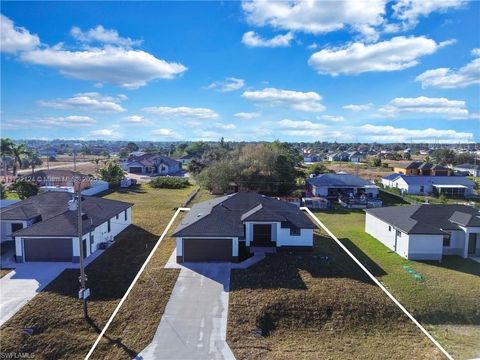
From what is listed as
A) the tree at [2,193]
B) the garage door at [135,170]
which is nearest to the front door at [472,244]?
the tree at [2,193]

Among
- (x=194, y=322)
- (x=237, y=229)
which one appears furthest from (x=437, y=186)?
(x=194, y=322)

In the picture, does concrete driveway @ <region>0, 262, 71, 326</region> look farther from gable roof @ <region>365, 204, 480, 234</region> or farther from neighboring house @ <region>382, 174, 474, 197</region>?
neighboring house @ <region>382, 174, 474, 197</region>

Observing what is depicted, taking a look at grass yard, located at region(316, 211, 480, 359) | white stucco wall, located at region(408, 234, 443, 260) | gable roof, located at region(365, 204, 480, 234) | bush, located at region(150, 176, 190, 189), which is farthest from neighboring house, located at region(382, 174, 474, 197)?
bush, located at region(150, 176, 190, 189)

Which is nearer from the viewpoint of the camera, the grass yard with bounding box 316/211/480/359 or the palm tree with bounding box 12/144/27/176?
the grass yard with bounding box 316/211/480/359

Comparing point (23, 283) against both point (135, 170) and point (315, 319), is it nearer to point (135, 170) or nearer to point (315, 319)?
point (315, 319)

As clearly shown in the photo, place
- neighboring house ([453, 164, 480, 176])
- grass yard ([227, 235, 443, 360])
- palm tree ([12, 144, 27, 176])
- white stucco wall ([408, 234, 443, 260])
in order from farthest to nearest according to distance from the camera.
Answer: neighboring house ([453, 164, 480, 176]), palm tree ([12, 144, 27, 176]), white stucco wall ([408, 234, 443, 260]), grass yard ([227, 235, 443, 360])

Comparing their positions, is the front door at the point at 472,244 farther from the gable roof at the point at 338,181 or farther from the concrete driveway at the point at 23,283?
the concrete driveway at the point at 23,283
